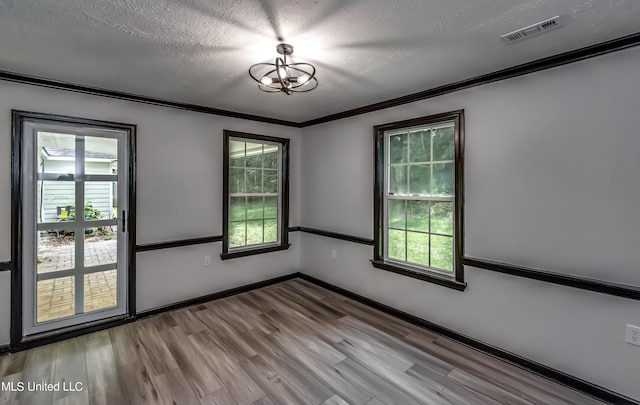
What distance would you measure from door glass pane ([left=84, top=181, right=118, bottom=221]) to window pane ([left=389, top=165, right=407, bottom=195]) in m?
3.02

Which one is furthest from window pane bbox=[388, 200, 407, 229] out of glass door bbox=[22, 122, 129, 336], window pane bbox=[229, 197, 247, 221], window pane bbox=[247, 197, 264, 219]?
glass door bbox=[22, 122, 129, 336]

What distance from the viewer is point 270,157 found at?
169 inches

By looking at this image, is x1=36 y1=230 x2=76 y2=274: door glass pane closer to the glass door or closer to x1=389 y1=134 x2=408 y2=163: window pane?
the glass door

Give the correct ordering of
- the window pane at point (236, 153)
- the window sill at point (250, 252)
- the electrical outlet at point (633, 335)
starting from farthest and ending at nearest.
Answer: the window pane at point (236, 153), the window sill at point (250, 252), the electrical outlet at point (633, 335)

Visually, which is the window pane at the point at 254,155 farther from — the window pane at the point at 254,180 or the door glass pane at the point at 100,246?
the door glass pane at the point at 100,246

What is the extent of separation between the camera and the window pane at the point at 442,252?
2.84 metres

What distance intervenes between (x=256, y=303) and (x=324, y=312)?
88 cm

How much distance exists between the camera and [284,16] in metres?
1.66

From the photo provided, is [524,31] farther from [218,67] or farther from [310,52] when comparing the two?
[218,67]

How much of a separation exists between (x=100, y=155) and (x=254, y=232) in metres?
2.00

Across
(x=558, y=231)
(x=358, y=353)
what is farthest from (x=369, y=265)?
(x=558, y=231)

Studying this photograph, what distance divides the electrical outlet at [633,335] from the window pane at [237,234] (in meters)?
3.80

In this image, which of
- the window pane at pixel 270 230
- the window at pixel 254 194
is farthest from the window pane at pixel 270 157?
the window pane at pixel 270 230

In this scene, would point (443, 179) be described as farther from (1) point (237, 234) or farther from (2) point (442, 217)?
(1) point (237, 234)
